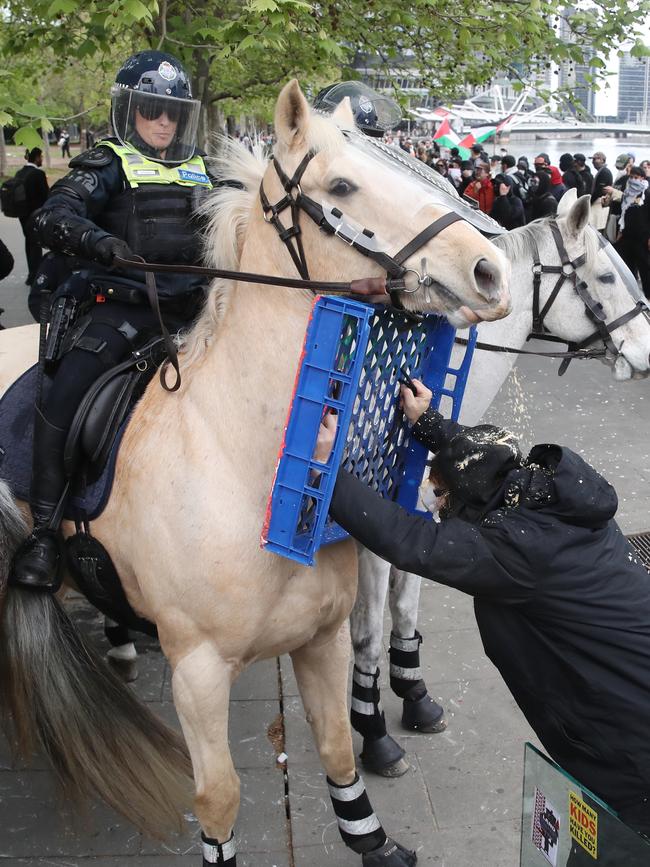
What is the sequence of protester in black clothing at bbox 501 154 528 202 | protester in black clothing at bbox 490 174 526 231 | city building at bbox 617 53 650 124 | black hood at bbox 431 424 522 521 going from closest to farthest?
1. black hood at bbox 431 424 522 521
2. protester in black clothing at bbox 490 174 526 231
3. protester in black clothing at bbox 501 154 528 202
4. city building at bbox 617 53 650 124

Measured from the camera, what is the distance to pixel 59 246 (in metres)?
2.98

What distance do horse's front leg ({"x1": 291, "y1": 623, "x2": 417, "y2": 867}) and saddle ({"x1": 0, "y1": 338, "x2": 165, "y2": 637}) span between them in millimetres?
612

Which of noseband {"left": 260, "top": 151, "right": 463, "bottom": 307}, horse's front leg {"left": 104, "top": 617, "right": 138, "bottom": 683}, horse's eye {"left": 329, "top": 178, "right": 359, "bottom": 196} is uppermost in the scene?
horse's eye {"left": 329, "top": 178, "right": 359, "bottom": 196}

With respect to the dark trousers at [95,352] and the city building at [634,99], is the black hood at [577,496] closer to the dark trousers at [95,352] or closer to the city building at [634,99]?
the dark trousers at [95,352]

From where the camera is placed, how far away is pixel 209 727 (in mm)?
2855

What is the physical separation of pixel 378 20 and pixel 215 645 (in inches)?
303

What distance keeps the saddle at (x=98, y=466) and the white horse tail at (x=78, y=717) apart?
0.20 m

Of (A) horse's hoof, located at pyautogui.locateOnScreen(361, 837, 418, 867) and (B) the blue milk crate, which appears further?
(A) horse's hoof, located at pyautogui.locateOnScreen(361, 837, 418, 867)

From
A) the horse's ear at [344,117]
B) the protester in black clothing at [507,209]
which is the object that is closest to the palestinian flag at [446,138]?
the protester in black clothing at [507,209]

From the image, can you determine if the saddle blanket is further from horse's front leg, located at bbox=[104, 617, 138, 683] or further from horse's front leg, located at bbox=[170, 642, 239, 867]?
horse's front leg, located at bbox=[104, 617, 138, 683]

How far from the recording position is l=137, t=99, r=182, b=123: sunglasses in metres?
3.29

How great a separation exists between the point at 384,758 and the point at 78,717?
4.57 feet

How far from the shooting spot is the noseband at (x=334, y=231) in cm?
233

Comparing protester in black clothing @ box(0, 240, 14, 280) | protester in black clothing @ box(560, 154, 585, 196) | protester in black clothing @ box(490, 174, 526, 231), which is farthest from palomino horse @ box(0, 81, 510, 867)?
protester in black clothing @ box(560, 154, 585, 196)
